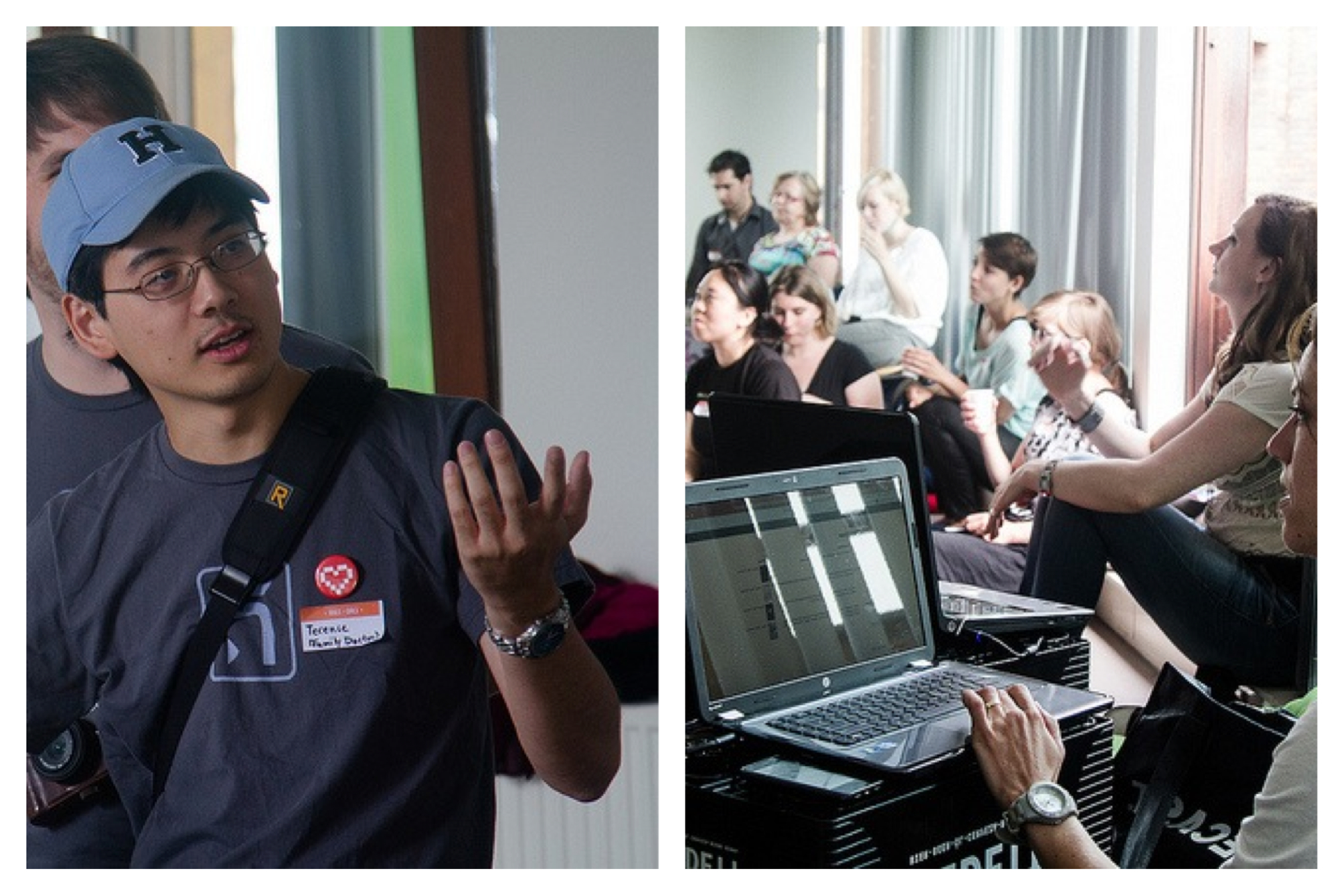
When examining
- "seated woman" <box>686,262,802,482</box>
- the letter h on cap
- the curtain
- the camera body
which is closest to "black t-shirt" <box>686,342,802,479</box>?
"seated woman" <box>686,262,802,482</box>

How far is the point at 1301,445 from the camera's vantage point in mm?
2551

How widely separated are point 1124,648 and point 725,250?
3.02 ft

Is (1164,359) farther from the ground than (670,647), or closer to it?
farther from the ground

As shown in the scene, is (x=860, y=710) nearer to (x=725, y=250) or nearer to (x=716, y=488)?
(x=716, y=488)

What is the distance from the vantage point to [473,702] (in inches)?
96.5

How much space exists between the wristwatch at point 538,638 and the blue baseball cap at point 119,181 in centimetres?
76

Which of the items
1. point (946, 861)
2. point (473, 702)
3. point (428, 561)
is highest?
point (428, 561)

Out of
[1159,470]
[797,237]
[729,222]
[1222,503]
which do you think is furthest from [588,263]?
[1222,503]

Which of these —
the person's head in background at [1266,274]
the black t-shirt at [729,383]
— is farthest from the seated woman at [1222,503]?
the black t-shirt at [729,383]

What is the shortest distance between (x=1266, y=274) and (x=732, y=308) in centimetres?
86

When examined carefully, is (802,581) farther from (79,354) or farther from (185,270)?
(79,354)

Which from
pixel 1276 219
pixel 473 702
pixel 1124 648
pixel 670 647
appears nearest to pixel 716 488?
pixel 670 647

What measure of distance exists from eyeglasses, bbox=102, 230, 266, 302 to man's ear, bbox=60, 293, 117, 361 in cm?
A: 5

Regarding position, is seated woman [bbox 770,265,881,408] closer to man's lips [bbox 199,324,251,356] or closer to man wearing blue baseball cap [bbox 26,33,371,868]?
man wearing blue baseball cap [bbox 26,33,371,868]
